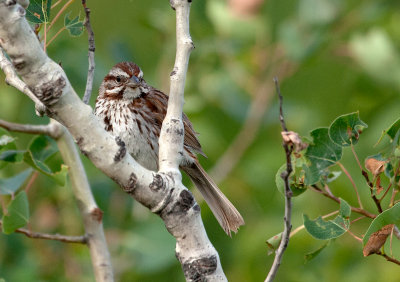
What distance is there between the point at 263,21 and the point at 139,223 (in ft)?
4.42

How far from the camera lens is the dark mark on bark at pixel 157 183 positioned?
225cm

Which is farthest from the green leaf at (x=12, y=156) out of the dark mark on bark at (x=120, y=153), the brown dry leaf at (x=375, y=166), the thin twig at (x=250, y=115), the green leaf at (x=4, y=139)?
the thin twig at (x=250, y=115)

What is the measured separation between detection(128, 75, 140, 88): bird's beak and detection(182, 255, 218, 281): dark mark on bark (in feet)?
5.18

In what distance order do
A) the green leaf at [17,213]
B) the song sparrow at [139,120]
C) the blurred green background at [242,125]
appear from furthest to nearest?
the blurred green background at [242,125] < the song sparrow at [139,120] < the green leaf at [17,213]

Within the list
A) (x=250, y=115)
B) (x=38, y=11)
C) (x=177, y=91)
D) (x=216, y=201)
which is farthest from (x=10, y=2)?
(x=250, y=115)

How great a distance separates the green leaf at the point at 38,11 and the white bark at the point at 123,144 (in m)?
0.31

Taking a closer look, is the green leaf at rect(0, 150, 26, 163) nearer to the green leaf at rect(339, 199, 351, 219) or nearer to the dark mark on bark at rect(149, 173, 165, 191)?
the dark mark on bark at rect(149, 173, 165, 191)

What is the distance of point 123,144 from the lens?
2225 mm

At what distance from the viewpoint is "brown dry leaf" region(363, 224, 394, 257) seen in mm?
2227

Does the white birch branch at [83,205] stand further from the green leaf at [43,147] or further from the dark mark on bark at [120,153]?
the dark mark on bark at [120,153]

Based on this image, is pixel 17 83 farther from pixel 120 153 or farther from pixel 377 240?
pixel 377 240

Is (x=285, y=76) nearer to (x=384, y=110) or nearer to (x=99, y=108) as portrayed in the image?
(x=384, y=110)

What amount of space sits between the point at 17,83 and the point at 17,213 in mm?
614

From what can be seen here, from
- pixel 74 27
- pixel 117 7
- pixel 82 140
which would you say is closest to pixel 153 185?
pixel 82 140
